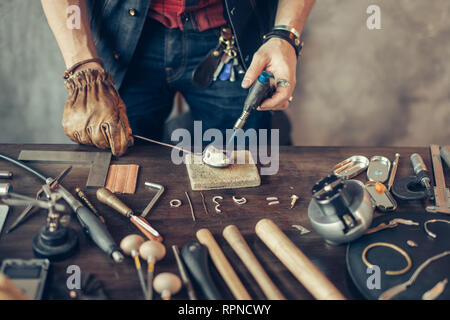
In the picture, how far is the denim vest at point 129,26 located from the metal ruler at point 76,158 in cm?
36

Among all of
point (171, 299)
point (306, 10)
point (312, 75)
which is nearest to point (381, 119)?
point (312, 75)

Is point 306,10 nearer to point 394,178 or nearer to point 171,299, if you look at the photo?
point 394,178

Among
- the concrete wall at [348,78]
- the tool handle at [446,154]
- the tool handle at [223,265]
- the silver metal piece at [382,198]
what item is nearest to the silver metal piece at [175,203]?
the tool handle at [223,265]

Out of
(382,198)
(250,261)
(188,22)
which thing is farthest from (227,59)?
(250,261)

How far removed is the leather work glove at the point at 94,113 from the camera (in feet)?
→ 3.53

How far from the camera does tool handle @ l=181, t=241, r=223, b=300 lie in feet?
2.48

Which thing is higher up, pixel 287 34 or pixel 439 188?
pixel 287 34

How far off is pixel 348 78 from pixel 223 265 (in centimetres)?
148

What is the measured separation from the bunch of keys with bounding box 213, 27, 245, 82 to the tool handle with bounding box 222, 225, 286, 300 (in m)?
0.68

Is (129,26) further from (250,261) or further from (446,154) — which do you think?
(446,154)

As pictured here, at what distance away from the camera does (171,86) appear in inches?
56.7

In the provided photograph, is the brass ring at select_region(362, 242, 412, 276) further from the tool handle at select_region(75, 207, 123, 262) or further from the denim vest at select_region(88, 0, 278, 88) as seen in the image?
the denim vest at select_region(88, 0, 278, 88)

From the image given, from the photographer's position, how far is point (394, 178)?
3.62 ft
